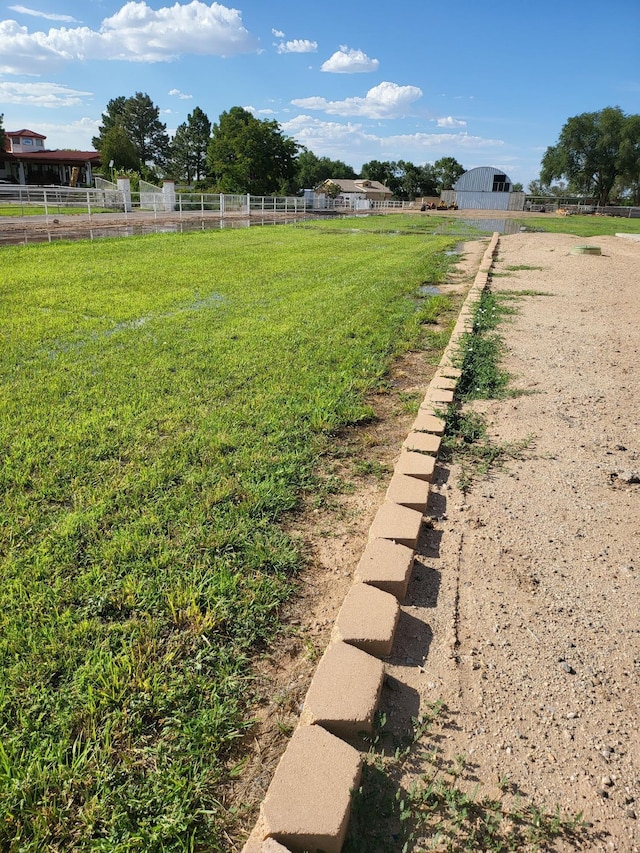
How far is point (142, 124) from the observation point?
9238cm

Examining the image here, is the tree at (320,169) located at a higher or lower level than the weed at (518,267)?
higher

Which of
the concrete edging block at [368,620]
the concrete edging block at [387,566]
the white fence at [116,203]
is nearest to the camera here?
the concrete edging block at [368,620]

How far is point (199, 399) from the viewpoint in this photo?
402cm

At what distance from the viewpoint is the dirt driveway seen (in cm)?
170

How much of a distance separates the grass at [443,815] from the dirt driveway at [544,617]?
4 centimetres

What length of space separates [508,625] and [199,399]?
257cm

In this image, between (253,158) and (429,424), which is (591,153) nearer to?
(253,158)

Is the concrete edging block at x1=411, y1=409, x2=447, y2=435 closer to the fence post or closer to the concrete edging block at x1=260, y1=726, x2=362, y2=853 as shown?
the concrete edging block at x1=260, y1=726, x2=362, y2=853

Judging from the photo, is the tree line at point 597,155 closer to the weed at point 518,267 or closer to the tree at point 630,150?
the tree at point 630,150

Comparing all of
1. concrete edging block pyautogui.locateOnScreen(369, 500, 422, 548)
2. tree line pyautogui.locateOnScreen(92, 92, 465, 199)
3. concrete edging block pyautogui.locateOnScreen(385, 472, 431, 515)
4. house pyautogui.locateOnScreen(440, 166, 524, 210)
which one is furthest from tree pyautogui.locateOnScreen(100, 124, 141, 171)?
concrete edging block pyautogui.locateOnScreen(369, 500, 422, 548)

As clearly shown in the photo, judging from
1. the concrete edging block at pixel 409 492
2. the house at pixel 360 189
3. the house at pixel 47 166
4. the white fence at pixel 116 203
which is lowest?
the concrete edging block at pixel 409 492

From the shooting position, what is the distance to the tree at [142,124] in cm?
9168

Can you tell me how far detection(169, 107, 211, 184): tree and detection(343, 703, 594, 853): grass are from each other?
93166mm

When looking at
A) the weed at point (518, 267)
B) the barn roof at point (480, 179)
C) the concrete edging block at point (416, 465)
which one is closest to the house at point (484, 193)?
the barn roof at point (480, 179)
